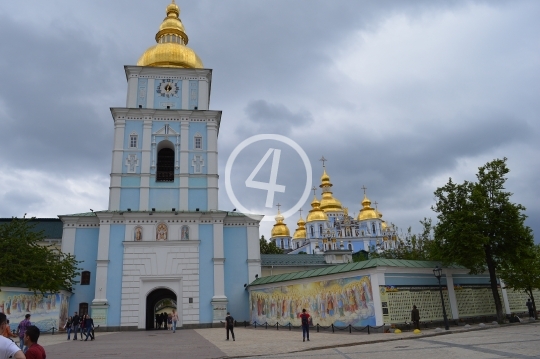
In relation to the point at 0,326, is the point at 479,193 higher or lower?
higher

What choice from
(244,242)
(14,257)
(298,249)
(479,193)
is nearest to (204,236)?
(244,242)

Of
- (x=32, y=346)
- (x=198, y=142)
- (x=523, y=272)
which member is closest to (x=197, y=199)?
(x=198, y=142)

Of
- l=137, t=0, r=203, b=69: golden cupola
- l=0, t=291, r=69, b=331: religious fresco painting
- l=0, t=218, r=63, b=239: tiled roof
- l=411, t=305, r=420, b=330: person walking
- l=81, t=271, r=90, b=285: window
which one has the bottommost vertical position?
l=411, t=305, r=420, b=330: person walking

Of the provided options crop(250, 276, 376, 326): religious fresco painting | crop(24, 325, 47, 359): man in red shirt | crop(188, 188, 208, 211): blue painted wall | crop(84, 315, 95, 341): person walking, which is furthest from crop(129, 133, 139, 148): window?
crop(24, 325, 47, 359): man in red shirt

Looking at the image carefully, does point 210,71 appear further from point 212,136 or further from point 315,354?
point 315,354

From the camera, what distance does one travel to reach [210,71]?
34.9 metres

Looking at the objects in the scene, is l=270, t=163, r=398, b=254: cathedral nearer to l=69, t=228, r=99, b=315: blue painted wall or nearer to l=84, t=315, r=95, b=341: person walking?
l=69, t=228, r=99, b=315: blue painted wall

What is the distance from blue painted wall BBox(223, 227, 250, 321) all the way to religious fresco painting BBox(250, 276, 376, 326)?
1040mm

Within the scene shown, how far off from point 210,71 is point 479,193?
2162 centimetres

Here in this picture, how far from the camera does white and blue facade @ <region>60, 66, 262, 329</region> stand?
28.9 meters

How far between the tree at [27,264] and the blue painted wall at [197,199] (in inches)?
341

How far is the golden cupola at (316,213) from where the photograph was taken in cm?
8669

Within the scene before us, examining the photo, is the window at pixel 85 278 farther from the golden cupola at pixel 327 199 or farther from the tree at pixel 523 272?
the golden cupola at pixel 327 199

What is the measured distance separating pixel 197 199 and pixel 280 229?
2543 inches
